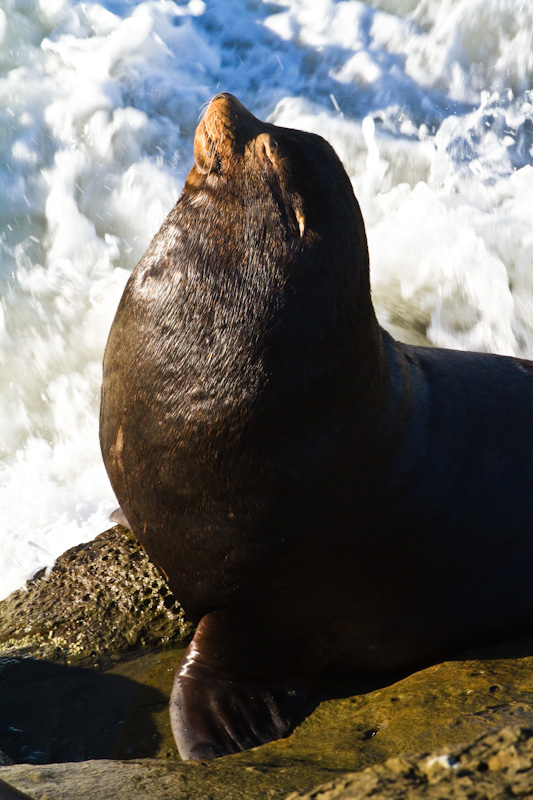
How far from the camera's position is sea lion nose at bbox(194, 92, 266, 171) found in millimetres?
3744

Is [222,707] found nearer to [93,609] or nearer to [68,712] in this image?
[68,712]

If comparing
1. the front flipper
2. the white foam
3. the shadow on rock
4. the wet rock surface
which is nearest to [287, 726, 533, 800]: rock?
the wet rock surface

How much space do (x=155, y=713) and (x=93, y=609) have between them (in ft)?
2.52

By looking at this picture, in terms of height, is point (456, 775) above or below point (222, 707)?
below

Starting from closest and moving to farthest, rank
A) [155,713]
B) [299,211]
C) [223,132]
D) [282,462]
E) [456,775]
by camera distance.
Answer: [456,775], [282,462], [299,211], [155,713], [223,132]

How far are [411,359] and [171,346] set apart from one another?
1.30 m

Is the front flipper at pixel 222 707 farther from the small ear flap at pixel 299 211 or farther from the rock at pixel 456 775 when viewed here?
the small ear flap at pixel 299 211

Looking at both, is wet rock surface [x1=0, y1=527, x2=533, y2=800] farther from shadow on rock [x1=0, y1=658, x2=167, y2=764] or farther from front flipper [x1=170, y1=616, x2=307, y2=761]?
front flipper [x1=170, y1=616, x2=307, y2=761]

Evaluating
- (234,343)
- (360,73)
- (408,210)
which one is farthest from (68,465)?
(360,73)

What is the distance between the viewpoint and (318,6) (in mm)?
13023

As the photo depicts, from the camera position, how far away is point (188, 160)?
10305 mm

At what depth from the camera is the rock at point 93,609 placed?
4.08 m

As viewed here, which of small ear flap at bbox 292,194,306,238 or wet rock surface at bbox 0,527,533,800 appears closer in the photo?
wet rock surface at bbox 0,527,533,800

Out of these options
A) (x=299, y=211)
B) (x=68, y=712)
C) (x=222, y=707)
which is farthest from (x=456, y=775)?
(x=299, y=211)
